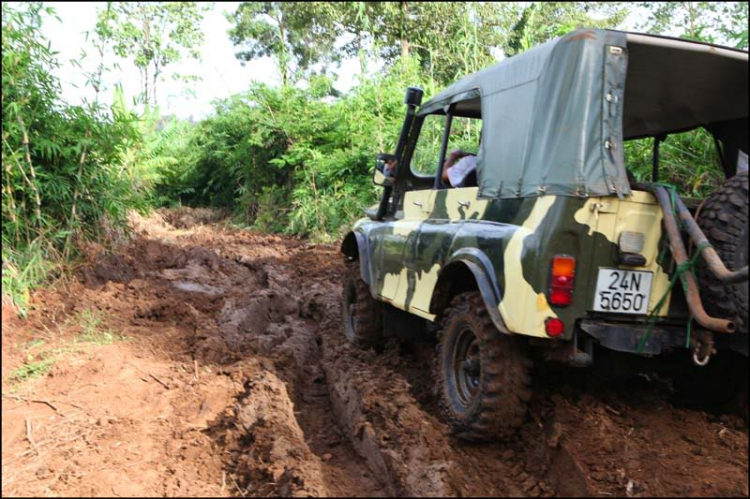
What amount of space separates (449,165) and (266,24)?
93.2 ft

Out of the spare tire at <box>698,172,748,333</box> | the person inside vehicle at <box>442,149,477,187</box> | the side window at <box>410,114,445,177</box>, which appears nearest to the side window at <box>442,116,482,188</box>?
the person inside vehicle at <box>442,149,477,187</box>

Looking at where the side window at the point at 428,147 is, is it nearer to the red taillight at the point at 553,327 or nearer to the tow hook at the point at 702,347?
the red taillight at the point at 553,327

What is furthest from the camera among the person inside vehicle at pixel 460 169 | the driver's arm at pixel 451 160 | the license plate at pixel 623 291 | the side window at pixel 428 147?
the side window at pixel 428 147

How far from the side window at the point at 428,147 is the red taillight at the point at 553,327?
6.59 ft

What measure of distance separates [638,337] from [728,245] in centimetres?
62

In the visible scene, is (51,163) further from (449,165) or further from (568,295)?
(568,295)

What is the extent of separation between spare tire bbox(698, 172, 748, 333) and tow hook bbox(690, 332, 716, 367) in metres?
→ 0.15

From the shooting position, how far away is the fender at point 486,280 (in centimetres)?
345

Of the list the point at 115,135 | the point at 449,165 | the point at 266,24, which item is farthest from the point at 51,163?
the point at 266,24

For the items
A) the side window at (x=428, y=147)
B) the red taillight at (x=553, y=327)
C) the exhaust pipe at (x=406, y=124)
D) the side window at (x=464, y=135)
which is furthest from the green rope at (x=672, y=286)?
the exhaust pipe at (x=406, y=124)

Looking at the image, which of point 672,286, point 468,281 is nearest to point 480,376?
point 468,281

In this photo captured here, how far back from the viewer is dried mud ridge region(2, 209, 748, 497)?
10.9ft

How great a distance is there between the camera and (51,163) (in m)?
5.97

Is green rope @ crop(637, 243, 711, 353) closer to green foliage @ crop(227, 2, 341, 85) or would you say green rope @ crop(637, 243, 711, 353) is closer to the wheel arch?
the wheel arch
